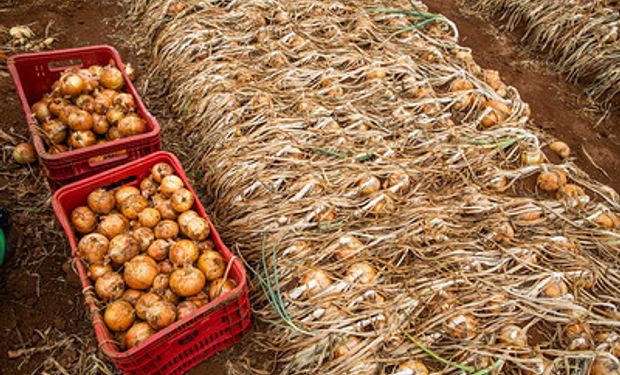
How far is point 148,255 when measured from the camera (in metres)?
2.05

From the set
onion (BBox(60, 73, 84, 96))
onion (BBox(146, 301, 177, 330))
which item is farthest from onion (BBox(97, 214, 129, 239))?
onion (BBox(60, 73, 84, 96))

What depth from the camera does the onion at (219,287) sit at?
1.85 meters

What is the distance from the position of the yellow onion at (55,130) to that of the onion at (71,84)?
0.26 m

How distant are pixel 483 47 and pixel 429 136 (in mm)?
2531

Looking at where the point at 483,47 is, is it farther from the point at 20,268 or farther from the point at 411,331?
the point at 20,268

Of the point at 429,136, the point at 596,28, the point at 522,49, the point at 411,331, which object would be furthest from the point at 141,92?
the point at 596,28

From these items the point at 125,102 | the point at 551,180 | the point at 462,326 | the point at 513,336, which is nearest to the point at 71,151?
the point at 125,102

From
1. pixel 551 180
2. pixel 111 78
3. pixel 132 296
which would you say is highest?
pixel 551 180

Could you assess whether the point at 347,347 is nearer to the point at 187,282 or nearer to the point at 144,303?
the point at 187,282

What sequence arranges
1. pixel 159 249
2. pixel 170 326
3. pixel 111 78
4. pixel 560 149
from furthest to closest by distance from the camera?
pixel 560 149
pixel 111 78
pixel 159 249
pixel 170 326

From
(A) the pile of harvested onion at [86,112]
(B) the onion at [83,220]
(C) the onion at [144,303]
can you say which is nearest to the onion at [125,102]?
(A) the pile of harvested onion at [86,112]

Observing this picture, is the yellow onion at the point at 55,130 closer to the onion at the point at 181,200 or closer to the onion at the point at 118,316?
the onion at the point at 181,200

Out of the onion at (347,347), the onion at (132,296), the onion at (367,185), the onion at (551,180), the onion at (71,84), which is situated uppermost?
the onion at (551,180)

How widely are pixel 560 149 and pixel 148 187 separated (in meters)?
3.19
